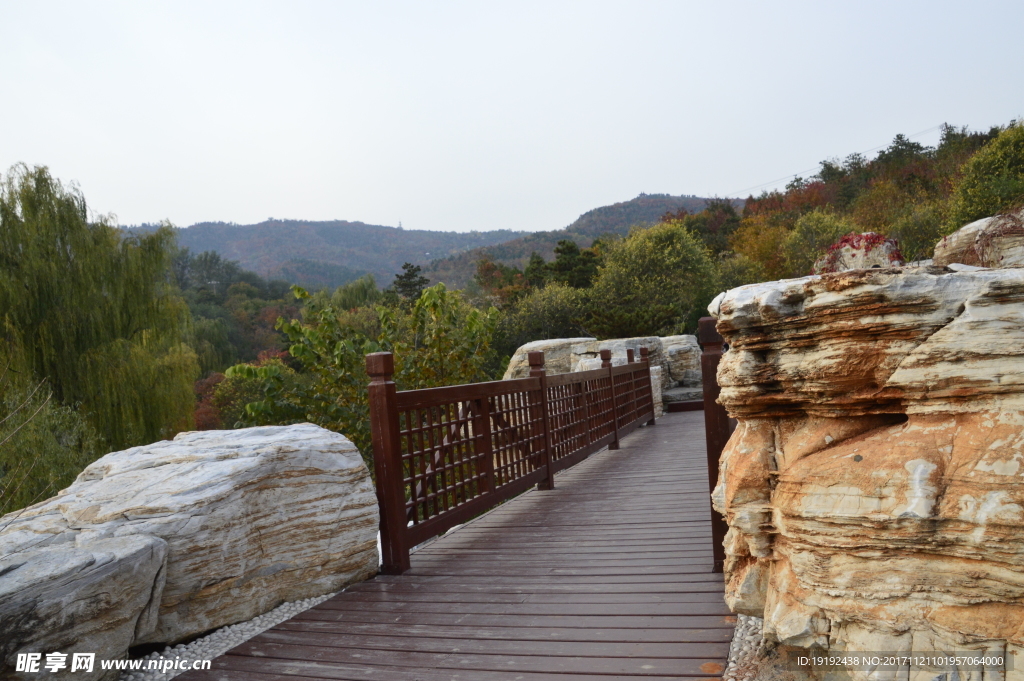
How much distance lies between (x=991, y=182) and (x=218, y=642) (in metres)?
18.8

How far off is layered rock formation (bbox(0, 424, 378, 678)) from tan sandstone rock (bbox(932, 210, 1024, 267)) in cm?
1145

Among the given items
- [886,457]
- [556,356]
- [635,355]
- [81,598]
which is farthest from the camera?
[556,356]

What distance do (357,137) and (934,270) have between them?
15.8 meters

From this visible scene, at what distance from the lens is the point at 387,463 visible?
349 cm

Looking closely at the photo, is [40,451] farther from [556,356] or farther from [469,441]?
[556,356]

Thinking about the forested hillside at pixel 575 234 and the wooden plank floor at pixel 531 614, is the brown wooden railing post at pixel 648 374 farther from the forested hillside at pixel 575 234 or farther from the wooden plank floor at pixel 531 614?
the forested hillside at pixel 575 234

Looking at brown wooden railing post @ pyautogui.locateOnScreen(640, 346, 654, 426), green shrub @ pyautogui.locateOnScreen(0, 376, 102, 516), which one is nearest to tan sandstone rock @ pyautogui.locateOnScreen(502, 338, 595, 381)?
brown wooden railing post @ pyautogui.locateOnScreen(640, 346, 654, 426)

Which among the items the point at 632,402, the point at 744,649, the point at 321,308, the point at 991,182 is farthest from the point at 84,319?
the point at 991,182

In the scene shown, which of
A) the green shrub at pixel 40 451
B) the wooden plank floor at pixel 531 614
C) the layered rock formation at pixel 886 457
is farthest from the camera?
A: the green shrub at pixel 40 451

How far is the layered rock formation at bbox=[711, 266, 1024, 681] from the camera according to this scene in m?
1.59

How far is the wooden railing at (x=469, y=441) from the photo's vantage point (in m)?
3.52

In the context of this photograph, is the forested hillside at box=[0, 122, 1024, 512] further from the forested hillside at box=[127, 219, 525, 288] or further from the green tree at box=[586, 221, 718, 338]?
the forested hillside at box=[127, 219, 525, 288]

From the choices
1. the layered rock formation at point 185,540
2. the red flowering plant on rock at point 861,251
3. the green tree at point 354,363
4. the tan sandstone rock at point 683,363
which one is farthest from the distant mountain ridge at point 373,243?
the layered rock formation at point 185,540

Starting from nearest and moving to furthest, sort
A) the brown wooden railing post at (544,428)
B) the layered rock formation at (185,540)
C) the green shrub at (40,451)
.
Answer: the layered rock formation at (185,540), the brown wooden railing post at (544,428), the green shrub at (40,451)
